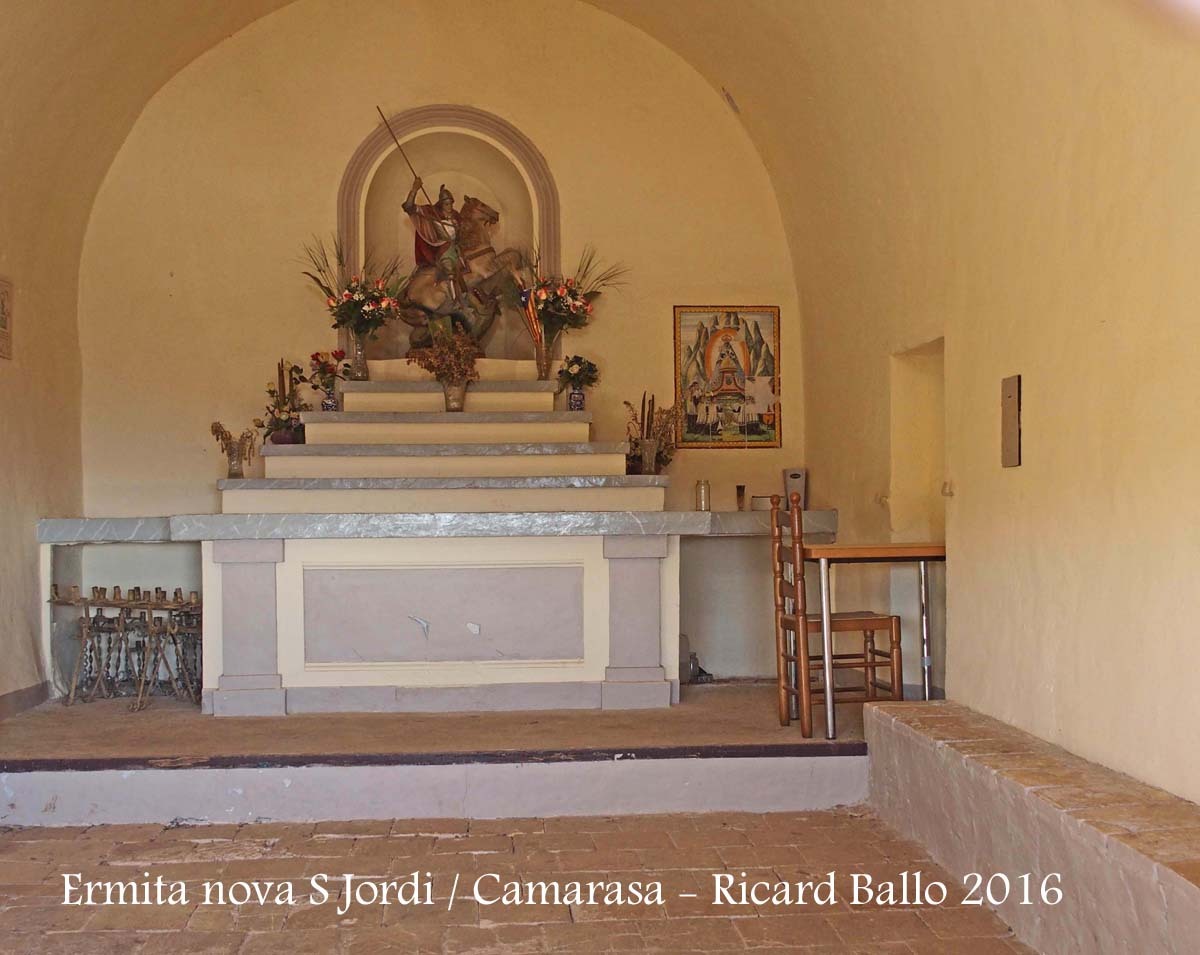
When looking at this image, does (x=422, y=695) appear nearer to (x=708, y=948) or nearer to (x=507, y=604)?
(x=507, y=604)

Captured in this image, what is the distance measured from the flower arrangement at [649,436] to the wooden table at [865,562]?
2164mm

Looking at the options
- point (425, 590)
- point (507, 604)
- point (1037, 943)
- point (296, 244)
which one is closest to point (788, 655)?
point (507, 604)

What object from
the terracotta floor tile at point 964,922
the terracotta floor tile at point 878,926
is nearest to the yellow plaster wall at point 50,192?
the terracotta floor tile at point 878,926

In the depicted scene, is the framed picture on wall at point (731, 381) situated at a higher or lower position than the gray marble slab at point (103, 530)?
higher

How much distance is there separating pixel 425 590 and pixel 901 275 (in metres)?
2.82

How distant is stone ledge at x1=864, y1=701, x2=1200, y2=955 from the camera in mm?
2910

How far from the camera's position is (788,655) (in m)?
5.62

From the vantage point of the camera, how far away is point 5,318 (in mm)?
6418

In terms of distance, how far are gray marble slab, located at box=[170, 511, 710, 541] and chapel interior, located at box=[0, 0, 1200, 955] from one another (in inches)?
0.9

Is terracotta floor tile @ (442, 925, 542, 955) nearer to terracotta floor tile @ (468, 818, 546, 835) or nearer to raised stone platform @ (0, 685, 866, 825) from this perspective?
terracotta floor tile @ (468, 818, 546, 835)

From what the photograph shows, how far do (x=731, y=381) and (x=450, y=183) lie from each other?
7.94 feet

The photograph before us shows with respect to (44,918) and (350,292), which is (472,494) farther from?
(44,918)

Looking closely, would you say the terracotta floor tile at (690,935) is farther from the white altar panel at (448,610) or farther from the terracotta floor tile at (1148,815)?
the white altar panel at (448,610)

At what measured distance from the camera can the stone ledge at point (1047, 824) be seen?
2.91 meters
